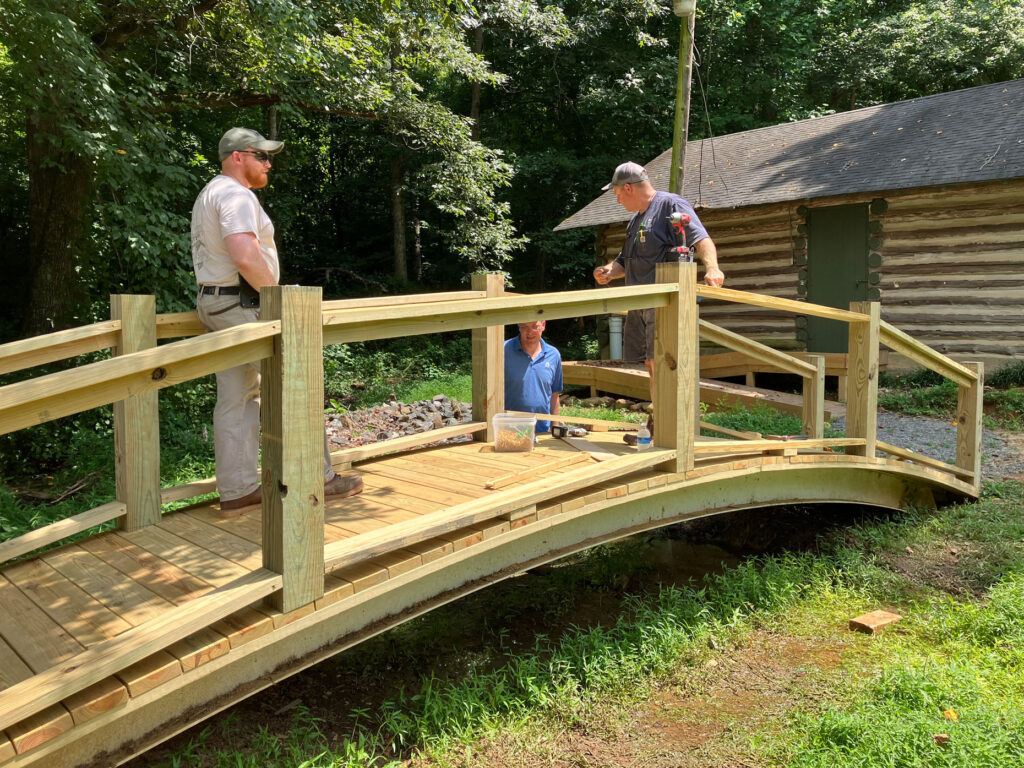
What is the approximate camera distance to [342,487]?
4008 millimetres

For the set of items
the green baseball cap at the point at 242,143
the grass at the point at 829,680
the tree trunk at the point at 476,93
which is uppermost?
the tree trunk at the point at 476,93

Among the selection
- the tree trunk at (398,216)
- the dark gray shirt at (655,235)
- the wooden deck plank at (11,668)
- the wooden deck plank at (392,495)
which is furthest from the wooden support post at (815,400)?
the tree trunk at (398,216)

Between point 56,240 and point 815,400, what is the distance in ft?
28.6

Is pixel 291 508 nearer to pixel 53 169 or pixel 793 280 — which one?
pixel 53 169

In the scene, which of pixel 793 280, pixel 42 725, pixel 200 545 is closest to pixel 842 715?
pixel 200 545

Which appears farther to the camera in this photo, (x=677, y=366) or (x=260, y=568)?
(x=677, y=366)

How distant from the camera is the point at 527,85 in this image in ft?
70.8

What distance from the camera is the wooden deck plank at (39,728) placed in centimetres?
223

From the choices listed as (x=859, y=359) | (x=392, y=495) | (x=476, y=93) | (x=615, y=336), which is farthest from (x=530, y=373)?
(x=476, y=93)

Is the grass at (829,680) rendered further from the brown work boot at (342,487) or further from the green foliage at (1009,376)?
the green foliage at (1009,376)

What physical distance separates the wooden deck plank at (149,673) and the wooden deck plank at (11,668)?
315 mm

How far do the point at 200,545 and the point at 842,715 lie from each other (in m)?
2.79

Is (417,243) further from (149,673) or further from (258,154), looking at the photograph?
→ (149,673)

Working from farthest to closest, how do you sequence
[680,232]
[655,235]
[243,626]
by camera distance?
1. [655,235]
2. [680,232]
3. [243,626]
